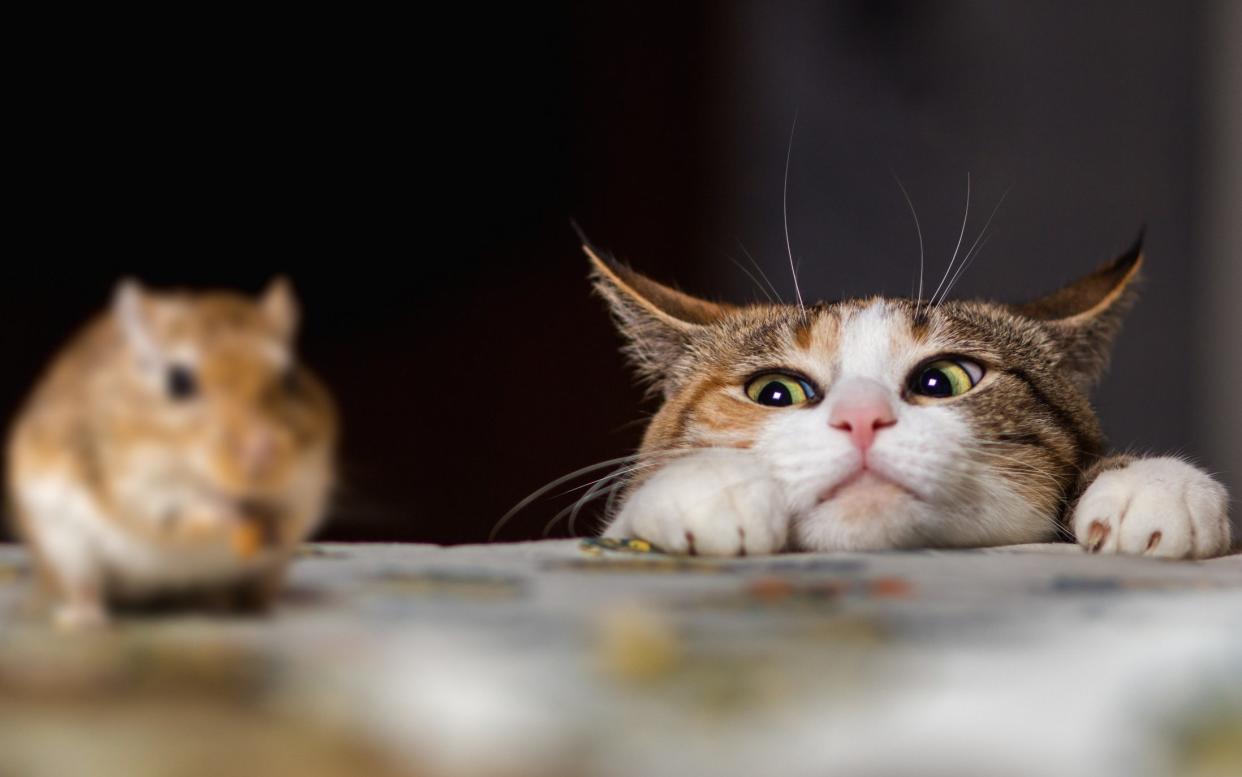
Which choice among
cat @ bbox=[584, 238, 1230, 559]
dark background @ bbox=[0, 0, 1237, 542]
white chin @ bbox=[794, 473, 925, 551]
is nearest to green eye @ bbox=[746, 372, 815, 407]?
cat @ bbox=[584, 238, 1230, 559]

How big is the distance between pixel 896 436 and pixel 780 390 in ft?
0.90

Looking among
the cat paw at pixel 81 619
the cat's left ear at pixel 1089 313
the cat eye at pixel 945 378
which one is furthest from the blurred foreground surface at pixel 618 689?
the cat's left ear at pixel 1089 313

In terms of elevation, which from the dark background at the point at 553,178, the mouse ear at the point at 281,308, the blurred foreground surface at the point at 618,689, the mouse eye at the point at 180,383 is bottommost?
the blurred foreground surface at the point at 618,689

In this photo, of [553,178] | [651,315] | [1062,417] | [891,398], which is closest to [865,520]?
[891,398]

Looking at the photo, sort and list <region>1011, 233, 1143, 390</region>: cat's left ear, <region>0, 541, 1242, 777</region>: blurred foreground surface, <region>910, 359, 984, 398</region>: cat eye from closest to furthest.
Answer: <region>0, 541, 1242, 777</region>: blurred foreground surface → <region>910, 359, 984, 398</region>: cat eye → <region>1011, 233, 1143, 390</region>: cat's left ear

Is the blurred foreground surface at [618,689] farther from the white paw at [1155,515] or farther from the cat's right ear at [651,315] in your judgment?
the cat's right ear at [651,315]

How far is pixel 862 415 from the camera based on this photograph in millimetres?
1310

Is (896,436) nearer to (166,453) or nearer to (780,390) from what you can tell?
(780,390)

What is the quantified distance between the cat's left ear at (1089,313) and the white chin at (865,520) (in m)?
0.53

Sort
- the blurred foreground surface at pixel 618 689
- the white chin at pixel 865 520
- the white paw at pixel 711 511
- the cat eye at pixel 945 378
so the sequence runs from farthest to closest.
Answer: the cat eye at pixel 945 378
the white chin at pixel 865 520
the white paw at pixel 711 511
the blurred foreground surface at pixel 618 689

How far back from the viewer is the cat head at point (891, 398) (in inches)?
51.9

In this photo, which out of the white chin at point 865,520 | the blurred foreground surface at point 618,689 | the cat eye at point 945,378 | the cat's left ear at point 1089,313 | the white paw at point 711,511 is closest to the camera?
the blurred foreground surface at point 618,689

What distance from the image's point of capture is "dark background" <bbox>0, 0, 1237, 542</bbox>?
5.74ft

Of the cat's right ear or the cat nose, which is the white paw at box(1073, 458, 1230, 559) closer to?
the cat nose
